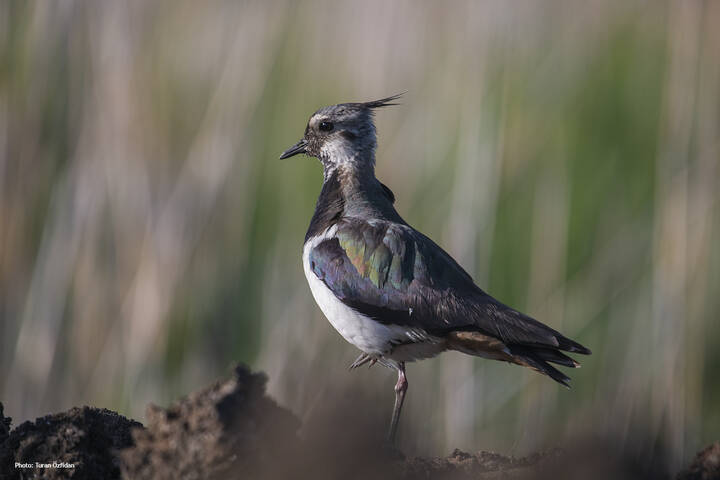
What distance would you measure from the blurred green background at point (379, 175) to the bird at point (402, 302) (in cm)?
144

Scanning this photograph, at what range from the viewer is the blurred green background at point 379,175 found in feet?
19.2

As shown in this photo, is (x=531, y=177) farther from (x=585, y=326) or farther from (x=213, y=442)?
(x=213, y=442)

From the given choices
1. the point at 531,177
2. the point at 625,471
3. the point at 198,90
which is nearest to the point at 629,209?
the point at 531,177

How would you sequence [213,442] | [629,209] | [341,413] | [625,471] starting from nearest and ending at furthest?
1. [213,442]
2. [625,471]
3. [341,413]
4. [629,209]

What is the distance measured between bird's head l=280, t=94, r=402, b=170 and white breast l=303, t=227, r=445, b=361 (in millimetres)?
912

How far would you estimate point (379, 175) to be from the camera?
20.8 feet

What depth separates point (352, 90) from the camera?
20.6 feet

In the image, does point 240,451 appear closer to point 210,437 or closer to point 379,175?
point 210,437

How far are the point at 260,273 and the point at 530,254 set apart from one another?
71.3 inches

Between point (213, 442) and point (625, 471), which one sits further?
point (625, 471)

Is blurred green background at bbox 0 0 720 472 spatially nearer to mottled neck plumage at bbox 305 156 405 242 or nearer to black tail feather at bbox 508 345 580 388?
mottled neck plumage at bbox 305 156 405 242

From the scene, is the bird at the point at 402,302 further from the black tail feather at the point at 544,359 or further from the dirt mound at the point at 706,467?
the dirt mound at the point at 706,467

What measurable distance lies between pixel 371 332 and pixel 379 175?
238cm

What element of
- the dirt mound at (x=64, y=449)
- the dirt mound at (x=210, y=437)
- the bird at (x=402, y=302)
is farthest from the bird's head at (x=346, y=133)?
the dirt mound at (x=210, y=437)
